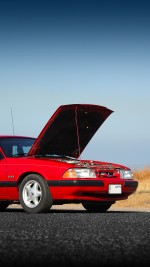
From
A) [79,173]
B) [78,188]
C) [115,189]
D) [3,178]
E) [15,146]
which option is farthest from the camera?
[15,146]

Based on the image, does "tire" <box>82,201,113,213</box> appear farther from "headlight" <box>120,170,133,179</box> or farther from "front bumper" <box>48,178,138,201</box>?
"front bumper" <box>48,178,138,201</box>

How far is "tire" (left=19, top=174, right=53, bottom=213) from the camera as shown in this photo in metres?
10.9

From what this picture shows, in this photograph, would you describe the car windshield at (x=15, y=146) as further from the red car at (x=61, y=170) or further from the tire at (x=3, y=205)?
the tire at (x=3, y=205)

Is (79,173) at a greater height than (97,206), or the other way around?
(79,173)

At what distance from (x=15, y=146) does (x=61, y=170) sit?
4.82 feet

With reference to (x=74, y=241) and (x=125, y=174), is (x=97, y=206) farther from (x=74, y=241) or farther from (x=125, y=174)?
(x=74, y=241)

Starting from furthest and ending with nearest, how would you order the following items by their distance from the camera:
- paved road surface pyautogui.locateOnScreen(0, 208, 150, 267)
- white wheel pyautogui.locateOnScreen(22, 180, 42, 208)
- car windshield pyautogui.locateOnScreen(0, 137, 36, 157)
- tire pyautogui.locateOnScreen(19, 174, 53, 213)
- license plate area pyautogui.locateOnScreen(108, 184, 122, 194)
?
1. car windshield pyautogui.locateOnScreen(0, 137, 36, 157)
2. license plate area pyautogui.locateOnScreen(108, 184, 122, 194)
3. white wheel pyautogui.locateOnScreen(22, 180, 42, 208)
4. tire pyautogui.locateOnScreen(19, 174, 53, 213)
5. paved road surface pyautogui.locateOnScreen(0, 208, 150, 267)

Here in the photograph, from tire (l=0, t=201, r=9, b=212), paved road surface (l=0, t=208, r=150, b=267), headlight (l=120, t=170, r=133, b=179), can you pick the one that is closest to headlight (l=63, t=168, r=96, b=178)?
headlight (l=120, t=170, r=133, b=179)

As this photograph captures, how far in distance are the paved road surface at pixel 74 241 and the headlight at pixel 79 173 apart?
1154mm

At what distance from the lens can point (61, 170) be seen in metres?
11.0

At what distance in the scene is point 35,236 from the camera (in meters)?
7.16

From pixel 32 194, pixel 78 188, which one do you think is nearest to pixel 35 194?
pixel 32 194

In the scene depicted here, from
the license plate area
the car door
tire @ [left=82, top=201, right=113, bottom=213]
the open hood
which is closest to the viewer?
the license plate area

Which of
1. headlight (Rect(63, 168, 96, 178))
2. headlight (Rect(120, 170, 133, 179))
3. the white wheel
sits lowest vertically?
the white wheel
